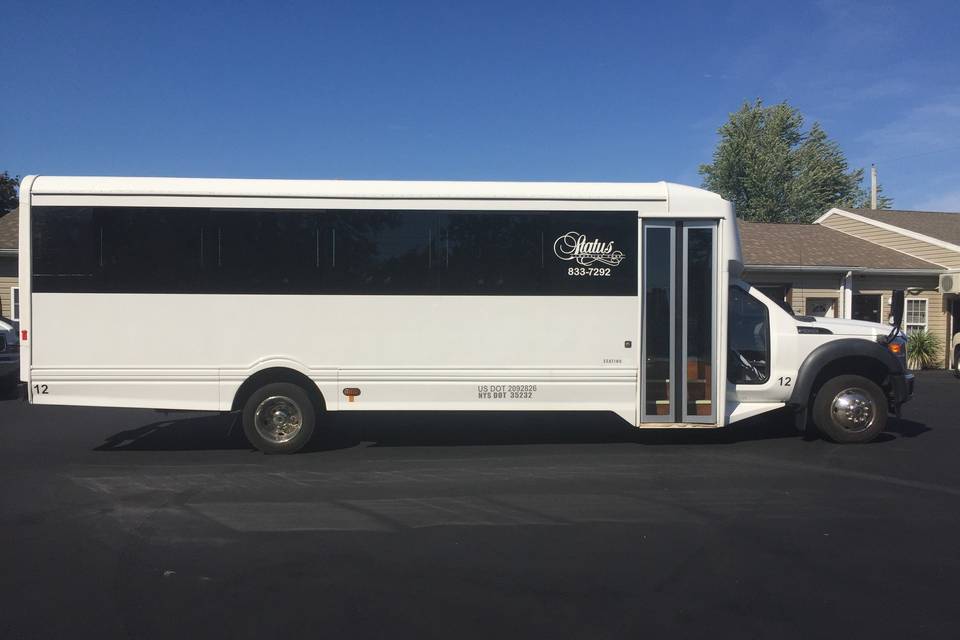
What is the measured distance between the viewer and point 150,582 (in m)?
4.29

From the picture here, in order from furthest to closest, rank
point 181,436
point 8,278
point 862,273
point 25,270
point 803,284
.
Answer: point 803,284, point 862,273, point 8,278, point 181,436, point 25,270

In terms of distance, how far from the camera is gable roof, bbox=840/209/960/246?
22.2 m

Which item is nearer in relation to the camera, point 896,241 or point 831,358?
point 831,358

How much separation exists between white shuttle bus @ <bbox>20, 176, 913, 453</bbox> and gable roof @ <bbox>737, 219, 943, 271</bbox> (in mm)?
11794

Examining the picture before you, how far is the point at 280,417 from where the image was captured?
7.71m

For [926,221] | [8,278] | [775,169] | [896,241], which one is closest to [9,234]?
[8,278]

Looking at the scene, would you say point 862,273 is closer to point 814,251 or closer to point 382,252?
point 814,251

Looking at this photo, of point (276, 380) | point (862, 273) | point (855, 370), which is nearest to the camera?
point (276, 380)

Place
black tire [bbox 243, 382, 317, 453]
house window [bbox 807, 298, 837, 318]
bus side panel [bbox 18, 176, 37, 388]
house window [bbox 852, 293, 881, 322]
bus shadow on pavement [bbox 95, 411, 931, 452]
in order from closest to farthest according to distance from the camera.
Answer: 1. bus side panel [bbox 18, 176, 37, 388]
2. black tire [bbox 243, 382, 317, 453]
3. bus shadow on pavement [bbox 95, 411, 931, 452]
4. house window [bbox 807, 298, 837, 318]
5. house window [bbox 852, 293, 881, 322]

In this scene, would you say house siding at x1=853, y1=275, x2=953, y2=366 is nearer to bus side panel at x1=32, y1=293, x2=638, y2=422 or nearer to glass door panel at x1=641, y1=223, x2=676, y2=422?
glass door panel at x1=641, y1=223, x2=676, y2=422

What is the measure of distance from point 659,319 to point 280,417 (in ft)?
14.7

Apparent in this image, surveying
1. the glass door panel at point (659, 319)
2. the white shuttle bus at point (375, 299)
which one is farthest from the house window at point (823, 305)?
the glass door panel at point (659, 319)

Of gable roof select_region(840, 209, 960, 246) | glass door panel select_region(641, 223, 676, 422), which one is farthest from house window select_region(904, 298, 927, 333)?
glass door panel select_region(641, 223, 676, 422)

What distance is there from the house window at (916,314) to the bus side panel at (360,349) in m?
16.8
